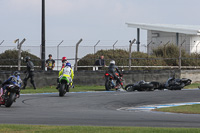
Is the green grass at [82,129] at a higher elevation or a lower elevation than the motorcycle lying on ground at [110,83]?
lower

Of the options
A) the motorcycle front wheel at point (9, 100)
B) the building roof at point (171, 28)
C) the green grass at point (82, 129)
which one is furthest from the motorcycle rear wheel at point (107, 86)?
the building roof at point (171, 28)

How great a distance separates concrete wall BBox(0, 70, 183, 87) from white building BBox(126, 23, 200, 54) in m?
17.7

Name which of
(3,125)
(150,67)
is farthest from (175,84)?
(3,125)

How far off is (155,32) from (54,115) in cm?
4049

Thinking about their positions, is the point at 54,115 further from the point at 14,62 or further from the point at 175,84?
the point at 14,62

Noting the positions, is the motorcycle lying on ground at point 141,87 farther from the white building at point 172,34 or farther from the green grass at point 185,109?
the white building at point 172,34

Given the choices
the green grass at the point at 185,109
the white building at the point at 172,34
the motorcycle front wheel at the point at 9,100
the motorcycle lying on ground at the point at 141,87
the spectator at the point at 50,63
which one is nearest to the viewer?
the green grass at the point at 185,109

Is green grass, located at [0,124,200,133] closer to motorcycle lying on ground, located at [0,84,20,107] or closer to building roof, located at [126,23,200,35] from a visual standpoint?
motorcycle lying on ground, located at [0,84,20,107]

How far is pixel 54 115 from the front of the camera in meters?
12.0

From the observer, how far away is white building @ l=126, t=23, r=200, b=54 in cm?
4578

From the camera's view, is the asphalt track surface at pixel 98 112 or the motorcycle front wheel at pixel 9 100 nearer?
the asphalt track surface at pixel 98 112

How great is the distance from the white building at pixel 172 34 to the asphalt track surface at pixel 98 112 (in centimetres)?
2548

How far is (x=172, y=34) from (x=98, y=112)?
3769 centimetres

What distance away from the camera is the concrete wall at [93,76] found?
77.9 ft
